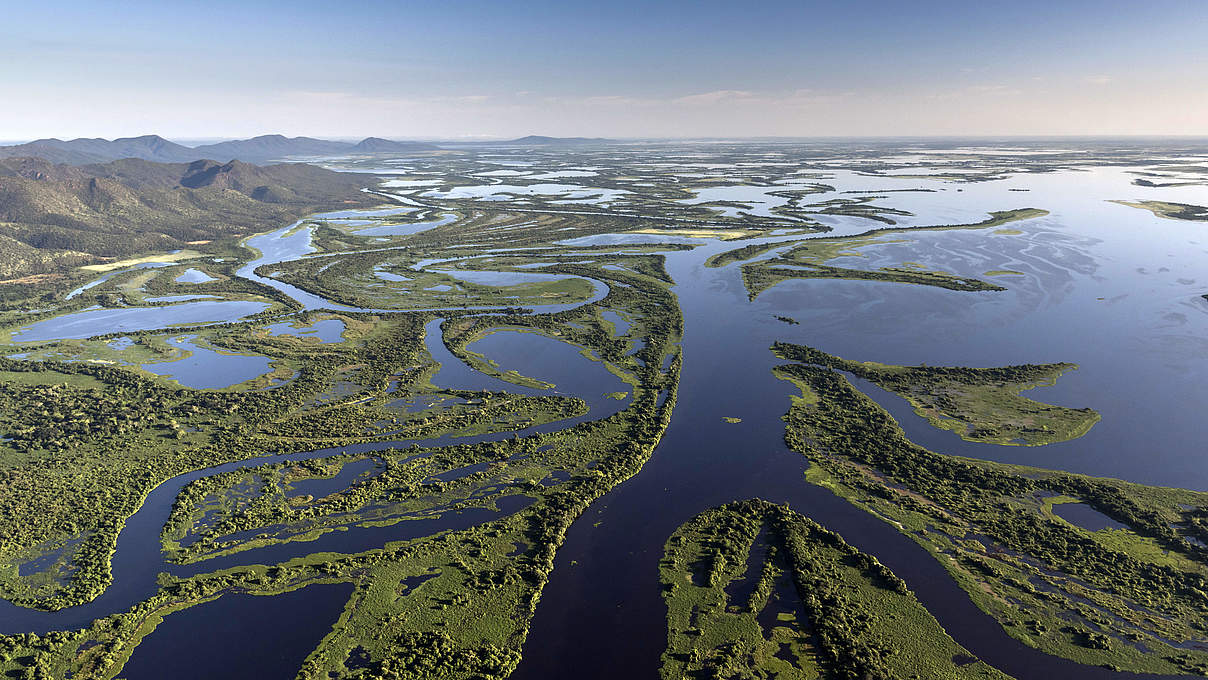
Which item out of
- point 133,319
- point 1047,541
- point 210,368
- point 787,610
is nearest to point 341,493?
point 787,610

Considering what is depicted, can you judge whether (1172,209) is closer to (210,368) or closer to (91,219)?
(210,368)

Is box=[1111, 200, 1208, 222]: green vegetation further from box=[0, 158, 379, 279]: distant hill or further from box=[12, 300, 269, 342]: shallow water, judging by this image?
box=[0, 158, 379, 279]: distant hill

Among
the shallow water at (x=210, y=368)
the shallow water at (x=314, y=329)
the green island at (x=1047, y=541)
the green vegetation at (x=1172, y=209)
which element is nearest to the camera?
the green island at (x=1047, y=541)

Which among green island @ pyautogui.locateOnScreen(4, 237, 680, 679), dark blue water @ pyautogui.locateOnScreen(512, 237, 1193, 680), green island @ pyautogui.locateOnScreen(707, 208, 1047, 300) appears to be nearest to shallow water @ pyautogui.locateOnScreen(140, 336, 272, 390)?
green island @ pyautogui.locateOnScreen(4, 237, 680, 679)

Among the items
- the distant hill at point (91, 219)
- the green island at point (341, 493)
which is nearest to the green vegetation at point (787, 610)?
the green island at point (341, 493)

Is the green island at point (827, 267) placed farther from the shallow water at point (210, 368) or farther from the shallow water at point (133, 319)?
the shallow water at point (133, 319)

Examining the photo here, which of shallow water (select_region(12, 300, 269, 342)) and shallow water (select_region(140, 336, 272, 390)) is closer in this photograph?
shallow water (select_region(140, 336, 272, 390))
